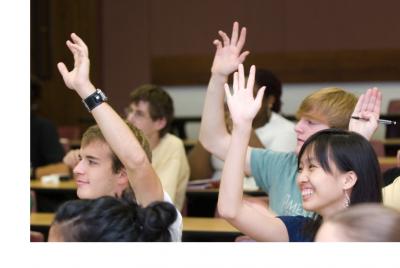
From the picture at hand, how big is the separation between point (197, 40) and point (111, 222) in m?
7.95

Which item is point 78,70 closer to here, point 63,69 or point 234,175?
point 63,69

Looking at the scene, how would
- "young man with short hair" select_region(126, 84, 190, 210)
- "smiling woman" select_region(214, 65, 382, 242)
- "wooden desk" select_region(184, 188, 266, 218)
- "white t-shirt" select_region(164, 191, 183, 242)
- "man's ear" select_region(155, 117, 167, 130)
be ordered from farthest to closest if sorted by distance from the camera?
"wooden desk" select_region(184, 188, 266, 218) → "man's ear" select_region(155, 117, 167, 130) → "young man with short hair" select_region(126, 84, 190, 210) → "smiling woman" select_region(214, 65, 382, 242) → "white t-shirt" select_region(164, 191, 183, 242)

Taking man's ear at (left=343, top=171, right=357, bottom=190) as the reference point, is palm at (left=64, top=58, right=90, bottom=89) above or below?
above

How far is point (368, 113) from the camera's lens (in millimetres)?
2492

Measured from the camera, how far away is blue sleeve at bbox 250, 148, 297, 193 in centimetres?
286

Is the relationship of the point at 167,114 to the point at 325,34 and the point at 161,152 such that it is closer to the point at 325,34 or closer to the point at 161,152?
the point at 161,152

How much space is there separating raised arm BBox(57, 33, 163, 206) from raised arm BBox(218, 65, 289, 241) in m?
0.37

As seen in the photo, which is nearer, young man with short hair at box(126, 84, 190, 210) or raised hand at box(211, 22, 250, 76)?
raised hand at box(211, 22, 250, 76)

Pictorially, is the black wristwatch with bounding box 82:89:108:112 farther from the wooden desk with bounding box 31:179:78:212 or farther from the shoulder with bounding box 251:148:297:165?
the wooden desk with bounding box 31:179:78:212

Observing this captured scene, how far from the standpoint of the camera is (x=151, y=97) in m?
4.35

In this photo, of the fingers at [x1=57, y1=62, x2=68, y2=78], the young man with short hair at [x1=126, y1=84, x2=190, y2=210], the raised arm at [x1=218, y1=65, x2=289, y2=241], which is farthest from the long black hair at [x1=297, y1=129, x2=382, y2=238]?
the young man with short hair at [x1=126, y1=84, x2=190, y2=210]

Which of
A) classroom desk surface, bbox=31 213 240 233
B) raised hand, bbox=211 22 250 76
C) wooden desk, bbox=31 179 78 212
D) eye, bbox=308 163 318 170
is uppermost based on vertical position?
raised hand, bbox=211 22 250 76
